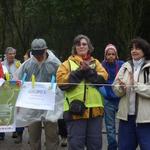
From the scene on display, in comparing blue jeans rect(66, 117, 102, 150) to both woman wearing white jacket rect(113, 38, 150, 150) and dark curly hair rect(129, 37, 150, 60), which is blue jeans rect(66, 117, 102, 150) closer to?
woman wearing white jacket rect(113, 38, 150, 150)

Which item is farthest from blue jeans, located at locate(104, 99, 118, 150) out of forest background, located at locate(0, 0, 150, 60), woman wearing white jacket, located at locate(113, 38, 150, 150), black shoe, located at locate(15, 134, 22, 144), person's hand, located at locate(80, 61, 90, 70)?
forest background, located at locate(0, 0, 150, 60)

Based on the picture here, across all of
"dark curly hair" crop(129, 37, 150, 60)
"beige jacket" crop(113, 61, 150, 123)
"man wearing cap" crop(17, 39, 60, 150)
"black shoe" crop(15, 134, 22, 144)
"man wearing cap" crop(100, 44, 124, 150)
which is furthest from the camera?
"black shoe" crop(15, 134, 22, 144)

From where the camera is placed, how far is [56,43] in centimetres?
3272

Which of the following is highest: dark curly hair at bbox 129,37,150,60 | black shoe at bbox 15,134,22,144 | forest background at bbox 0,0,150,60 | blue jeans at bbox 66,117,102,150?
forest background at bbox 0,0,150,60

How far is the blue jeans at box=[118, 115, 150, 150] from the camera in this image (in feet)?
21.2

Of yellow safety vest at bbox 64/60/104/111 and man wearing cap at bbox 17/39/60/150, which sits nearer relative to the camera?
yellow safety vest at bbox 64/60/104/111

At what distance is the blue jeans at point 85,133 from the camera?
670 centimetres

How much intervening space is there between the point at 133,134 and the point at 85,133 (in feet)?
2.08

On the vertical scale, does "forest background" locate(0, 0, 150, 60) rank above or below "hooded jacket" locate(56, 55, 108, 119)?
above

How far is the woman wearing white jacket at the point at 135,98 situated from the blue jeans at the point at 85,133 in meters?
0.31

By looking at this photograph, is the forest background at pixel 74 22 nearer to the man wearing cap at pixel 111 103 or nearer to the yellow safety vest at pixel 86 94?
the man wearing cap at pixel 111 103

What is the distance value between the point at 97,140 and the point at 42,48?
1.77 m

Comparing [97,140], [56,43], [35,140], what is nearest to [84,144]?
[97,140]

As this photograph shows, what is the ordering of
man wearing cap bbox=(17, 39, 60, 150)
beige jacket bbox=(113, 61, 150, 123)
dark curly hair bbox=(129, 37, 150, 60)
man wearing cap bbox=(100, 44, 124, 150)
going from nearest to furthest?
beige jacket bbox=(113, 61, 150, 123) < dark curly hair bbox=(129, 37, 150, 60) < man wearing cap bbox=(17, 39, 60, 150) < man wearing cap bbox=(100, 44, 124, 150)
